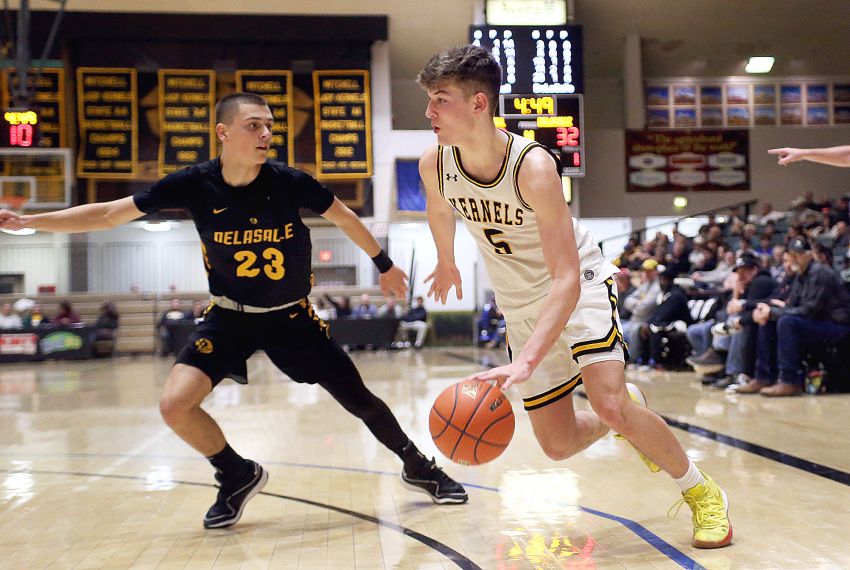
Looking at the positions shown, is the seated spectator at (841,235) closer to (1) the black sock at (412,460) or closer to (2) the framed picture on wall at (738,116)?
(1) the black sock at (412,460)

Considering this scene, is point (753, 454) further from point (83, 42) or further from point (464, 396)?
point (83, 42)

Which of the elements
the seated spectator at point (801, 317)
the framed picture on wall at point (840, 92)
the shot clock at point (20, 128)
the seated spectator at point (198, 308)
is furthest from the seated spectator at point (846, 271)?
the shot clock at point (20, 128)

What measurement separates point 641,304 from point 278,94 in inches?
471

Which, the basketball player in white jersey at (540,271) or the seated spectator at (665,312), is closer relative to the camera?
the basketball player in white jersey at (540,271)

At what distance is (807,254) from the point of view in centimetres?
832

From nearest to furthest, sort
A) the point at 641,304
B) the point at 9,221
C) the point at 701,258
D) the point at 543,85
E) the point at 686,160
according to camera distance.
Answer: the point at 9,221, the point at 641,304, the point at 543,85, the point at 701,258, the point at 686,160

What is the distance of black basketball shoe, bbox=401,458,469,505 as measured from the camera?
416cm

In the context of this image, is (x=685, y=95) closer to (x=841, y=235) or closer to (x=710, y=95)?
(x=710, y=95)

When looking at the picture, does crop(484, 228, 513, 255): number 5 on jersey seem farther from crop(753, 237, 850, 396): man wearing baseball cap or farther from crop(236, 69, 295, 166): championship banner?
crop(236, 69, 295, 166): championship banner

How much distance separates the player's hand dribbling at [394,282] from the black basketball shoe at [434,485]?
34.5 inches

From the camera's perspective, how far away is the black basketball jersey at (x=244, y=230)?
13.0 feet

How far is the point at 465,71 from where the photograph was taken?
10.1 feet

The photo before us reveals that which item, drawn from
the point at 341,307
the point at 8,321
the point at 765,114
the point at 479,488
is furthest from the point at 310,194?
the point at 765,114

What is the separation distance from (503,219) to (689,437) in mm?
3303
